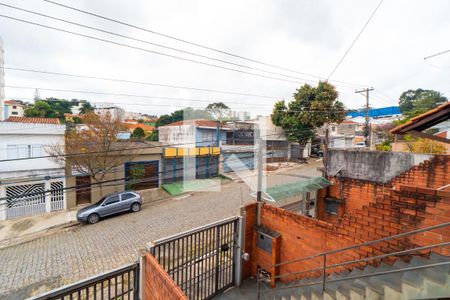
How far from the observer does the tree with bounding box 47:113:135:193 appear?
1269 centimetres

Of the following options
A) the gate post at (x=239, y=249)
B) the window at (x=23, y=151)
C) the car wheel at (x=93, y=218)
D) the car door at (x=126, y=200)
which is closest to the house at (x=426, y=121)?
the gate post at (x=239, y=249)

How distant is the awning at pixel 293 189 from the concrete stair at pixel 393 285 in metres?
2.40

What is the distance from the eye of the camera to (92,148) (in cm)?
1300

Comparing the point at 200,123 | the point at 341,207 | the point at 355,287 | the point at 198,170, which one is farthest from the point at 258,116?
the point at 355,287

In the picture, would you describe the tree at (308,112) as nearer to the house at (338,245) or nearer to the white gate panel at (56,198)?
the house at (338,245)

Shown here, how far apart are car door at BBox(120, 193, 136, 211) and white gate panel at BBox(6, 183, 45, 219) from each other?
5.33m

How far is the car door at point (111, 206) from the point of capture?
11.4 m

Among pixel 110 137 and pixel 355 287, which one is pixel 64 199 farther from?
pixel 355 287

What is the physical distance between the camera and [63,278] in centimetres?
679

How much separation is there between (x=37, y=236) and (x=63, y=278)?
207 inches

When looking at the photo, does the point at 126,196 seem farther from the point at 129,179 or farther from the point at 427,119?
the point at 427,119

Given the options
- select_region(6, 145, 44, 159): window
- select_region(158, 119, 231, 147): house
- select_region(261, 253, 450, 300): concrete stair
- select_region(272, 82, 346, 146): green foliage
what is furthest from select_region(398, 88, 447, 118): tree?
select_region(6, 145, 44, 159): window

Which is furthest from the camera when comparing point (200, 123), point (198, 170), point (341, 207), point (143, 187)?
point (200, 123)

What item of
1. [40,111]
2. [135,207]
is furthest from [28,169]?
[40,111]
